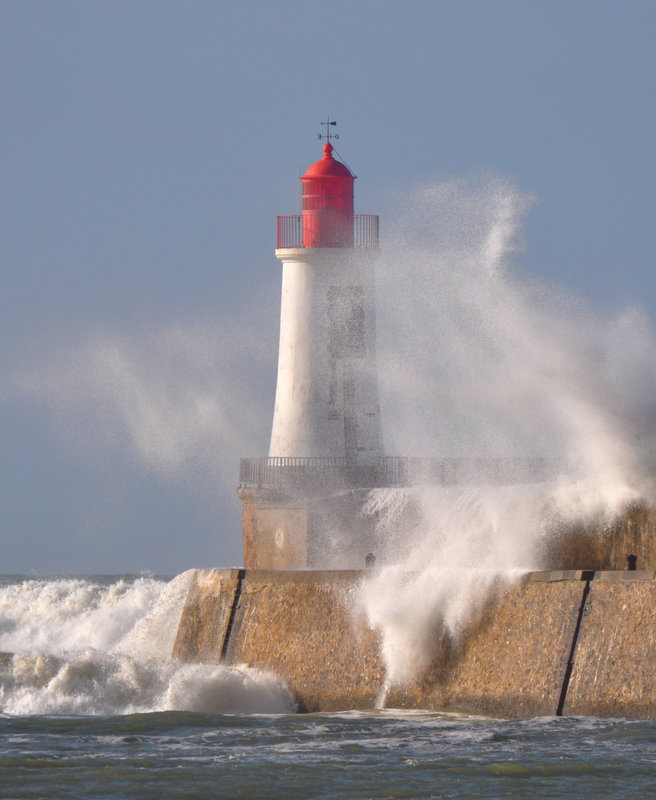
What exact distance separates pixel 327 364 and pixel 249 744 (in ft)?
46.9

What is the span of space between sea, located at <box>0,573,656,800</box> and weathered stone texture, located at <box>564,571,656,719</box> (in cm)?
10

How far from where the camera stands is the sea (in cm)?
721

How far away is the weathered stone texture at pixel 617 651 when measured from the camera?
327 inches

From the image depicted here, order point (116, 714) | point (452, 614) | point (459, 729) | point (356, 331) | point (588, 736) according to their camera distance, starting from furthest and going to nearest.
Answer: point (356, 331) → point (116, 714) → point (452, 614) → point (459, 729) → point (588, 736)

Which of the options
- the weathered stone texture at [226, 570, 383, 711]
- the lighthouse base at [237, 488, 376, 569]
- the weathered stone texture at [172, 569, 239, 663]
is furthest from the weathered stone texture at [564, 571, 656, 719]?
the lighthouse base at [237, 488, 376, 569]

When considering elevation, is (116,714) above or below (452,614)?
below

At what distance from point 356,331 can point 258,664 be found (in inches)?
485

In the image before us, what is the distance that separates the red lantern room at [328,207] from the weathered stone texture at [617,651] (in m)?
14.1

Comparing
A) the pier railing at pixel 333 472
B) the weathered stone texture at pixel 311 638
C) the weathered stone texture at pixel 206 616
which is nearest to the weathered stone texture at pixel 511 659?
the weathered stone texture at pixel 311 638

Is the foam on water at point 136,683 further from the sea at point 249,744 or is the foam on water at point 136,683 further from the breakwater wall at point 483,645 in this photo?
the breakwater wall at point 483,645

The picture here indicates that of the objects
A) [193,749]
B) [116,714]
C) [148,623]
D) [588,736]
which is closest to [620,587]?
[588,736]

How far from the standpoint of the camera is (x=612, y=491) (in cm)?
978

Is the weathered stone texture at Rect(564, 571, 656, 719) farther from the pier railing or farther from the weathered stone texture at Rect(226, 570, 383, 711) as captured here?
the pier railing

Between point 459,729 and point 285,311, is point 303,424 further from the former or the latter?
point 459,729
